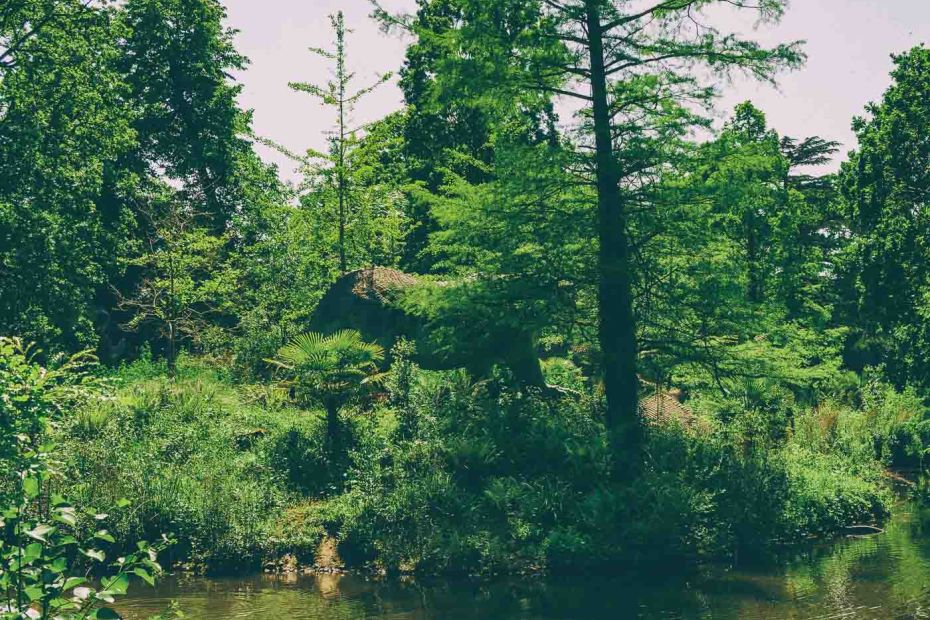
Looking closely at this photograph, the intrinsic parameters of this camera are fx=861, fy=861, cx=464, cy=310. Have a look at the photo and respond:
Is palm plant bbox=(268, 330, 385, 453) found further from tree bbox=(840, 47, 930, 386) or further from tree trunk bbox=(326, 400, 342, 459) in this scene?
tree bbox=(840, 47, 930, 386)

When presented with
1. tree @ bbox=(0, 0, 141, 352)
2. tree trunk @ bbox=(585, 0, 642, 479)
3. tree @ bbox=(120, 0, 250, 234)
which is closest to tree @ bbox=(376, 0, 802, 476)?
tree trunk @ bbox=(585, 0, 642, 479)

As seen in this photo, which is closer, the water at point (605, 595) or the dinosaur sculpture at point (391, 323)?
the water at point (605, 595)

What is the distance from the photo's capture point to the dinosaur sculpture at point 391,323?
16.3 m

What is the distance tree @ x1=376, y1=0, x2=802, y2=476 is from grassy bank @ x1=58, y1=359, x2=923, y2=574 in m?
1.29

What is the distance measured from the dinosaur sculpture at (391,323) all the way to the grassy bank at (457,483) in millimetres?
551

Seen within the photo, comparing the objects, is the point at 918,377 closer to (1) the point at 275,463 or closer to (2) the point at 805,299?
(2) the point at 805,299

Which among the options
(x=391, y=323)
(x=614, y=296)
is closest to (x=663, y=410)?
(x=614, y=296)

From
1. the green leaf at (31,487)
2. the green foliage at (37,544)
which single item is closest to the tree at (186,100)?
the green foliage at (37,544)

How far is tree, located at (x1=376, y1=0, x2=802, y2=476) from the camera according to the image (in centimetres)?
1332

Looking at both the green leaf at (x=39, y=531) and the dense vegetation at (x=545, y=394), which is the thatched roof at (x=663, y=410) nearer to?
the dense vegetation at (x=545, y=394)

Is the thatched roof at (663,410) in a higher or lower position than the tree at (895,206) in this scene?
lower

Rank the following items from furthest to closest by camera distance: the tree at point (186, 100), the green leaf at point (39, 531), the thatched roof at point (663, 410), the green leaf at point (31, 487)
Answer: the tree at point (186, 100)
the thatched roof at point (663, 410)
the green leaf at point (31, 487)
the green leaf at point (39, 531)

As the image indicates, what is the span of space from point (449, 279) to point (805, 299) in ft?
41.3

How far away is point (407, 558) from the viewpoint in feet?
39.3
